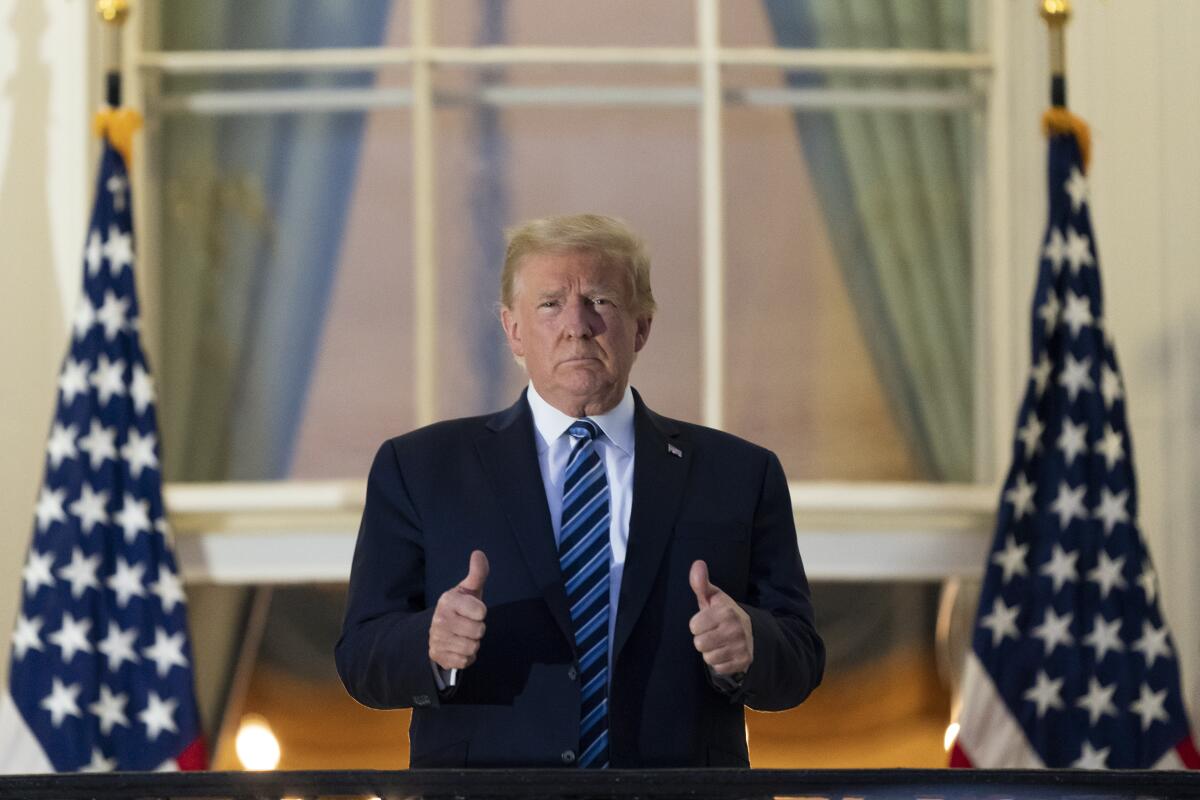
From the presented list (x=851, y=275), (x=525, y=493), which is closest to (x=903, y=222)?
(x=851, y=275)

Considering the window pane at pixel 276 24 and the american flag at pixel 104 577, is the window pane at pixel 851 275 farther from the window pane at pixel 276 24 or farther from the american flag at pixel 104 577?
the american flag at pixel 104 577

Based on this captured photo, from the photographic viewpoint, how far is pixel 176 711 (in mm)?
4500

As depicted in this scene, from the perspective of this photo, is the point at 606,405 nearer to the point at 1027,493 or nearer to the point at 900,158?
the point at 1027,493

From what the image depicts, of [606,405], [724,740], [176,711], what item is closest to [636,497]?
[606,405]

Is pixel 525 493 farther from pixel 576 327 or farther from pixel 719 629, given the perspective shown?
pixel 719 629

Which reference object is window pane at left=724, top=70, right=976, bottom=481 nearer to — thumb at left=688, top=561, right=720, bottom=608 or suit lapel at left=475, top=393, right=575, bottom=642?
suit lapel at left=475, top=393, right=575, bottom=642

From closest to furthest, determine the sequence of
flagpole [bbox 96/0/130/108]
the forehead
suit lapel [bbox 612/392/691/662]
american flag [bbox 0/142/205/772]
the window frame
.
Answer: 1. suit lapel [bbox 612/392/691/662]
2. the forehead
3. american flag [bbox 0/142/205/772]
4. flagpole [bbox 96/0/130/108]
5. the window frame

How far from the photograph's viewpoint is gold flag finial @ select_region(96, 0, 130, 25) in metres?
4.71

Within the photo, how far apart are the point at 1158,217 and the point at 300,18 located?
275cm

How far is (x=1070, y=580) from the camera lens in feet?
15.1

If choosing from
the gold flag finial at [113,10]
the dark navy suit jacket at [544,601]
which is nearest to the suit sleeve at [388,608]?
the dark navy suit jacket at [544,601]

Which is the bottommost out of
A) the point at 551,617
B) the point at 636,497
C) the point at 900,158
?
the point at 551,617

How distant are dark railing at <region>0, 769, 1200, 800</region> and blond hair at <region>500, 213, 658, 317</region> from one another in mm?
889

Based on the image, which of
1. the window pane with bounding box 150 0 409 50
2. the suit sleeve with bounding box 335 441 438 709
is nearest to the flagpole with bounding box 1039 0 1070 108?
the window pane with bounding box 150 0 409 50
